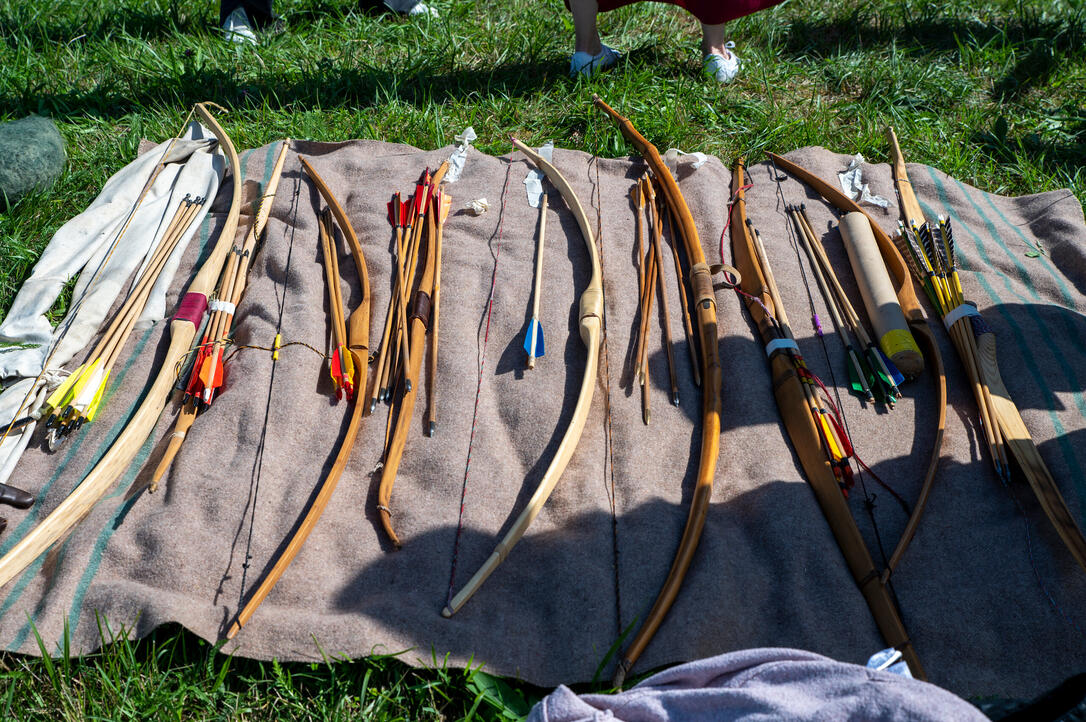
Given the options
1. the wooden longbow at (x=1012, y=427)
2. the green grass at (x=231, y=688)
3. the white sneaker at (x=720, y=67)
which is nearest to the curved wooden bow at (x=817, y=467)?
the wooden longbow at (x=1012, y=427)

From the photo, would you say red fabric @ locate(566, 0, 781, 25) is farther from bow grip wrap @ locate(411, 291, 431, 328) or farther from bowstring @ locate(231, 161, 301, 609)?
bow grip wrap @ locate(411, 291, 431, 328)

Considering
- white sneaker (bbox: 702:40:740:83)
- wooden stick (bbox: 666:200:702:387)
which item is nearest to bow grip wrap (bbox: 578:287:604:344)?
wooden stick (bbox: 666:200:702:387)

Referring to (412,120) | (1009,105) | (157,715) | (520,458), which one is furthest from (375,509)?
(1009,105)

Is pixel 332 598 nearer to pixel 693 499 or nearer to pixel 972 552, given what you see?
pixel 693 499

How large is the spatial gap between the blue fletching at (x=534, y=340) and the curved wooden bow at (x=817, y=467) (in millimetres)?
720

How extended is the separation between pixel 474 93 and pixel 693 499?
108 inches

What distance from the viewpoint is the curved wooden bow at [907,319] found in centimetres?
204

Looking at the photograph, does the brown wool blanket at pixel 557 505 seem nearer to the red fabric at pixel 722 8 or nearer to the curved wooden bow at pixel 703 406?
the curved wooden bow at pixel 703 406

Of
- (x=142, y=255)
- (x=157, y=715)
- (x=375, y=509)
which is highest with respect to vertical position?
(x=142, y=255)

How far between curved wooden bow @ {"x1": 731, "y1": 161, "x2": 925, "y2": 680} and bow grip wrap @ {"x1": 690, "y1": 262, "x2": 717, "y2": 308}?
0.16 metres

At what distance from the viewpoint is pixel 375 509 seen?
7.20 ft

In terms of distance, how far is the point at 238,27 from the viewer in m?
4.64

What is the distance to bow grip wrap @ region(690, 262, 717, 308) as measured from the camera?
262cm

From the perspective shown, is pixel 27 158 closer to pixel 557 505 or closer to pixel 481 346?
pixel 481 346
